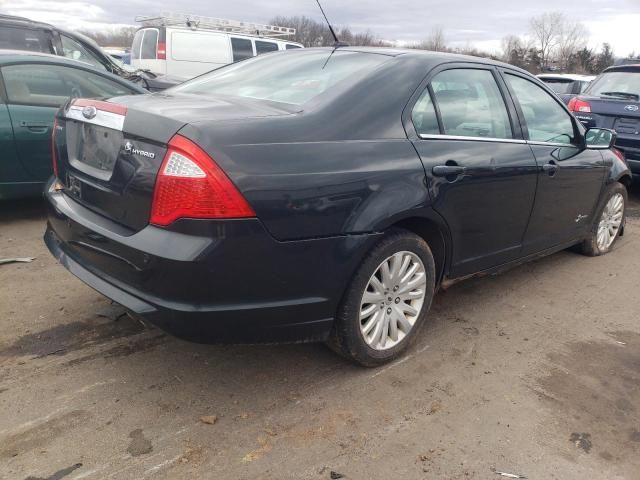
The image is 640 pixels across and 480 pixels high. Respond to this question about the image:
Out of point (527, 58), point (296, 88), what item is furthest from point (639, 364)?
point (527, 58)

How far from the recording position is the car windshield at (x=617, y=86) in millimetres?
7234

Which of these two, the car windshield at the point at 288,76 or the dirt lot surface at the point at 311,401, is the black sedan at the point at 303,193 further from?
the dirt lot surface at the point at 311,401

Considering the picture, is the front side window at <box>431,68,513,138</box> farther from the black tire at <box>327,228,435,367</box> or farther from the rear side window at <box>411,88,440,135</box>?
the black tire at <box>327,228,435,367</box>

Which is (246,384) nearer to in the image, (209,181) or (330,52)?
(209,181)

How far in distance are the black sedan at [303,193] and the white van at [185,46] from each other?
370 inches

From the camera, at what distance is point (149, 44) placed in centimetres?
1294

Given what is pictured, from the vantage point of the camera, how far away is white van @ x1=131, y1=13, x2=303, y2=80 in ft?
41.4

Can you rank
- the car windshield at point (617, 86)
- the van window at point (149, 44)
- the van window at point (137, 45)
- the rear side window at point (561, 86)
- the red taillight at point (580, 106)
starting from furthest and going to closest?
the van window at point (137, 45), the van window at point (149, 44), the rear side window at point (561, 86), the red taillight at point (580, 106), the car windshield at point (617, 86)

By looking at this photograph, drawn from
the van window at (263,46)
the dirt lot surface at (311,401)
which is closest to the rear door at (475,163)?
the dirt lot surface at (311,401)

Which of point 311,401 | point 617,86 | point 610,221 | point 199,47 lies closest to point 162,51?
point 199,47

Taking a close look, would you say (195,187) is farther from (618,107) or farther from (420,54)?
(618,107)

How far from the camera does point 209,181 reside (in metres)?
2.17

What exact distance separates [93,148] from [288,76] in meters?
1.15

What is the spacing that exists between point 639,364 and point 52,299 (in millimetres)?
3570
